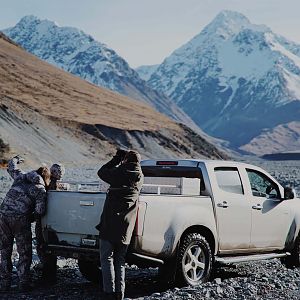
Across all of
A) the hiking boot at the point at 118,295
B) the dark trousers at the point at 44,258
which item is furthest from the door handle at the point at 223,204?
the dark trousers at the point at 44,258

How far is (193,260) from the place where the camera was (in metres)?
9.16

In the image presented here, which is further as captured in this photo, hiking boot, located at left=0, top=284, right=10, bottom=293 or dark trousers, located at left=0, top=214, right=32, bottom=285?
hiking boot, located at left=0, top=284, right=10, bottom=293

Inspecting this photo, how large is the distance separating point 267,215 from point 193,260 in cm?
189

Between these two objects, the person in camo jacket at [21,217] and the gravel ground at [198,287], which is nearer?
the gravel ground at [198,287]

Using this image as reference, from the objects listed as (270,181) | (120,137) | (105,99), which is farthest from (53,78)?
(270,181)

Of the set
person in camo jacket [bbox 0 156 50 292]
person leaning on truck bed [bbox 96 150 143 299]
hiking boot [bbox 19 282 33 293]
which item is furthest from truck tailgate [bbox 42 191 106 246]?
hiking boot [bbox 19 282 33 293]

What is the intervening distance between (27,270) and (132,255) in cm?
181

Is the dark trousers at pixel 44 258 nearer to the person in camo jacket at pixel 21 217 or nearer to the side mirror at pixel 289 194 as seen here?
the person in camo jacket at pixel 21 217

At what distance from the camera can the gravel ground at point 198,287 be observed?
8.66 metres

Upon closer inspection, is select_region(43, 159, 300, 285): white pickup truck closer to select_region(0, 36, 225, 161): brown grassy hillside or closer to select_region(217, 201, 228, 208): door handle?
select_region(217, 201, 228, 208): door handle

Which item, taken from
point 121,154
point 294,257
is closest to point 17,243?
point 121,154

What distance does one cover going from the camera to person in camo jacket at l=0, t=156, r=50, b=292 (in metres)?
9.08

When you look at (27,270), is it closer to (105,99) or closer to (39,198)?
(39,198)

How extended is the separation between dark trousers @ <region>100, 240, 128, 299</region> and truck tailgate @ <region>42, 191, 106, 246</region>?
494 mm
